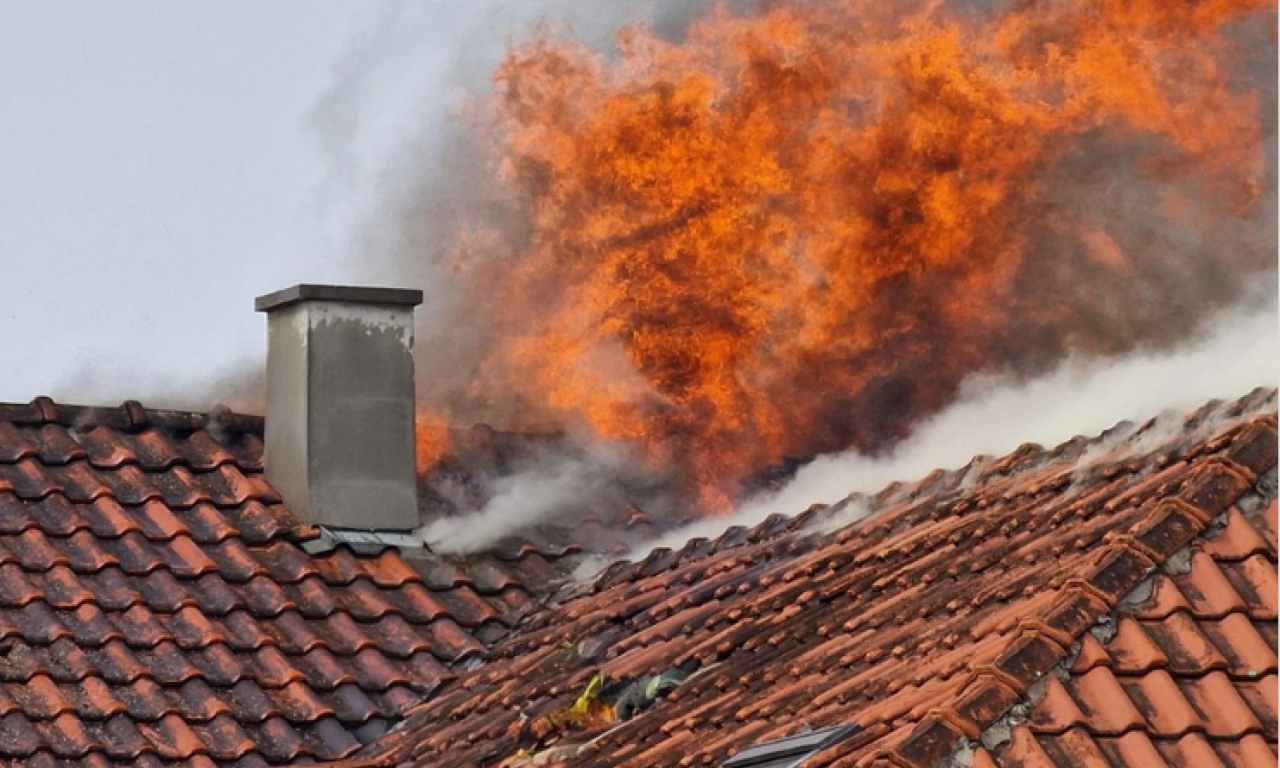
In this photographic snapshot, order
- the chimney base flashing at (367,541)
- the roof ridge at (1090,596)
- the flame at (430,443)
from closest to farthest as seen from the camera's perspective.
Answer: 1. the roof ridge at (1090,596)
2. the chimney base flashing at (367,541)
3. the flame at (430,443)

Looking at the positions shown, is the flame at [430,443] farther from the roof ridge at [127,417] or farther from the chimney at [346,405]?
the roof ridge at [127,417]

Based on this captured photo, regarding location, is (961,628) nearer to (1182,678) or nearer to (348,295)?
(1182,678)

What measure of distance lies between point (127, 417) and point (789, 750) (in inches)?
261

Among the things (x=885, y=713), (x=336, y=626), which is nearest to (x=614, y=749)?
(x=885, y=713)

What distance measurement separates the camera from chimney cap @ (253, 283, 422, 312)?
16.1 metres

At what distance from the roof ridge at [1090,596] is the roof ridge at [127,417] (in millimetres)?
6976

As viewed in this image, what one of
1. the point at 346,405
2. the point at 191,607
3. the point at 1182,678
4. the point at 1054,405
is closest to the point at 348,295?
the point at 346,405

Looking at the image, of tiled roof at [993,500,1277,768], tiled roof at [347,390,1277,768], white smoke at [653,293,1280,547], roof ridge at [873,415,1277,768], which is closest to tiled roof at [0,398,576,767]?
tiled roof at [347,390,1277,768]

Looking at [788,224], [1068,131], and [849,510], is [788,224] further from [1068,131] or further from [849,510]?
[849,510]

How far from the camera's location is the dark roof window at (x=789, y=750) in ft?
34.0

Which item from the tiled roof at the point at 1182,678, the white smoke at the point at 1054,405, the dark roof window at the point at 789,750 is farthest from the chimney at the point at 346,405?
the tiled roof at the point at 1182,678

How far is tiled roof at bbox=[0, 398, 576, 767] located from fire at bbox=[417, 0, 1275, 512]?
6.52 feet

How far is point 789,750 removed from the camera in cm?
1048

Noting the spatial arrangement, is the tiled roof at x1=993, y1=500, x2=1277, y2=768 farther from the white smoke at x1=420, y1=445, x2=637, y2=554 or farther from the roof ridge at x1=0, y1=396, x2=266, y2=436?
the roof ridge at x1=0, y1=396, x2=266, y2=436
